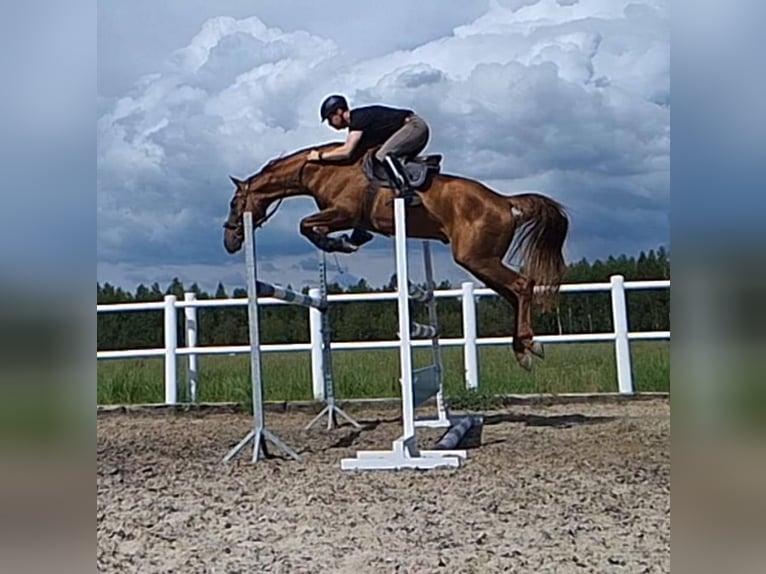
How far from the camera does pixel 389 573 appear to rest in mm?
1868

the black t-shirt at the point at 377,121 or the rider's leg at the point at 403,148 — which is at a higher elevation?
the black t-shirt at the point at 377,121

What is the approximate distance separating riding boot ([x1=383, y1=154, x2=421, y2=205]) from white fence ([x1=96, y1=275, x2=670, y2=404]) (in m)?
0.33

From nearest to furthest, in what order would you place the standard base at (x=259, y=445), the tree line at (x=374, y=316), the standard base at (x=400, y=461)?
the standard base at (x=400, y=461)
the standard base at (x=259, y=445)
the tree line at (x=374, y=316)

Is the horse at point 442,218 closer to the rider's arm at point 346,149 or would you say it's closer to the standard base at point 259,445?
the rider's arm at point 346,149

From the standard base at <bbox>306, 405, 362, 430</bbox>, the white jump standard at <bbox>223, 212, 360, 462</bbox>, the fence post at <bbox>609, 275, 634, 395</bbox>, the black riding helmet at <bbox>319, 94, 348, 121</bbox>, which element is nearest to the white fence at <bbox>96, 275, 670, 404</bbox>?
the fence post at <bbox>609, 275, 634, 395</bbox>

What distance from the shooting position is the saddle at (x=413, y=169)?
2.94 m

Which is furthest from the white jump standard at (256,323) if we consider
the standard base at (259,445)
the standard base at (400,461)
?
the standard base at (400,461)

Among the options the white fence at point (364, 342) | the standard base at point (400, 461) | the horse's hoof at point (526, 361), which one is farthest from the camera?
the horse's hoof at point (526, 361)

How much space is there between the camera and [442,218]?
305 cm

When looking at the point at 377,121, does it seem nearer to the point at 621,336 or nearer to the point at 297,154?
the point at 297,154

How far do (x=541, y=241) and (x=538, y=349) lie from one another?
366 mm

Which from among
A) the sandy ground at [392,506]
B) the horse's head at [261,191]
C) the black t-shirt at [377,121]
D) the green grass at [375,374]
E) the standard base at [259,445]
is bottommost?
the sandy ground at [392,506]
